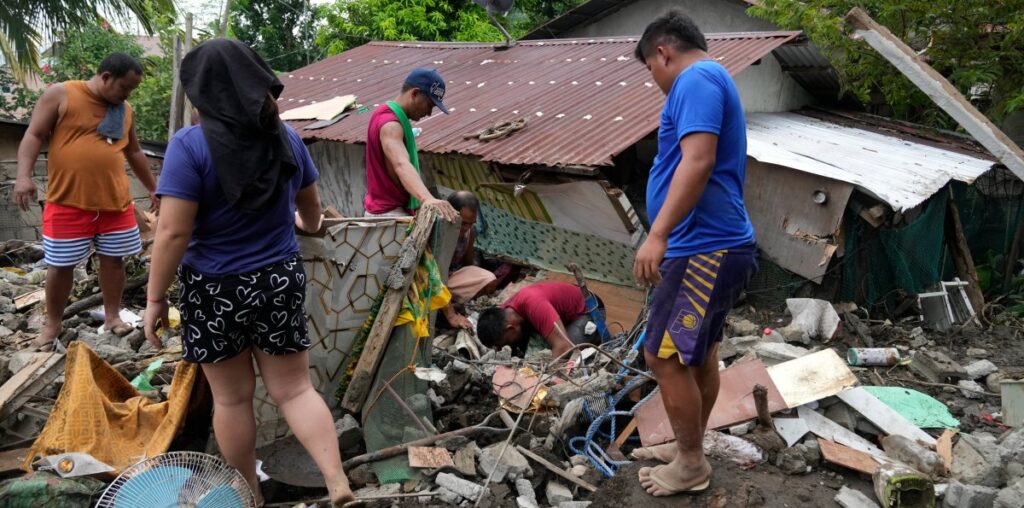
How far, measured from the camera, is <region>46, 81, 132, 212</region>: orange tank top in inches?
181

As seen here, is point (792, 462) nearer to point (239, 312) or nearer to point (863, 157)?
point (239, 312)

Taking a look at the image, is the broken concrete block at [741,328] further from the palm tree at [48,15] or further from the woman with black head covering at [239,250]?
the palm tree at [48,15]

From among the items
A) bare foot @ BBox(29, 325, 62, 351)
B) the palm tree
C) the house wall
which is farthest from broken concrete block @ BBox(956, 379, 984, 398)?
the palm tree

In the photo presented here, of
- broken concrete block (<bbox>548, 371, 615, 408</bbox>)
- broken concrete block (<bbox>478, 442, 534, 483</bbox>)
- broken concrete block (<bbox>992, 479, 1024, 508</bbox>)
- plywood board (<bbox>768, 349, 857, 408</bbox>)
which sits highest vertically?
broken concrete block (<bbox>478, 442, 534, 483</bbox>)

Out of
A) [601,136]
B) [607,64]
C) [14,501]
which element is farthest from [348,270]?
[607,64]

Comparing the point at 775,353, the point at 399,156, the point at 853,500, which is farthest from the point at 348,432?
the point at 775,353

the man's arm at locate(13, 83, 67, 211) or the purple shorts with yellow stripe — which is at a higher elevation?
the man's arm at locate(13, 83, 67, 211)

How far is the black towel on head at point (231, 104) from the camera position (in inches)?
95.7

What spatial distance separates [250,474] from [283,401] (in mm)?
379

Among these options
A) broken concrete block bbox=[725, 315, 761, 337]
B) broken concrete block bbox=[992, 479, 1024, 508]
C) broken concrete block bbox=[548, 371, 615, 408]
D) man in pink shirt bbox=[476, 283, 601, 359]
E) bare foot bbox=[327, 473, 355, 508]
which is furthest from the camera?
broken concrete block bbox=[725, 315, 761, 337]

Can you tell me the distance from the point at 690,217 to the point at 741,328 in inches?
136

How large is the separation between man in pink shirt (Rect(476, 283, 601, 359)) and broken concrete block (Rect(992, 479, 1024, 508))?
268 cm

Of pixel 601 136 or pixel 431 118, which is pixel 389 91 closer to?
pixel 431 118

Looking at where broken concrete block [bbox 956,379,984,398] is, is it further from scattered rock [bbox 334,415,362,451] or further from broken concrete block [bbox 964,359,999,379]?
scattered rock [bbox 334,415,362,451]
